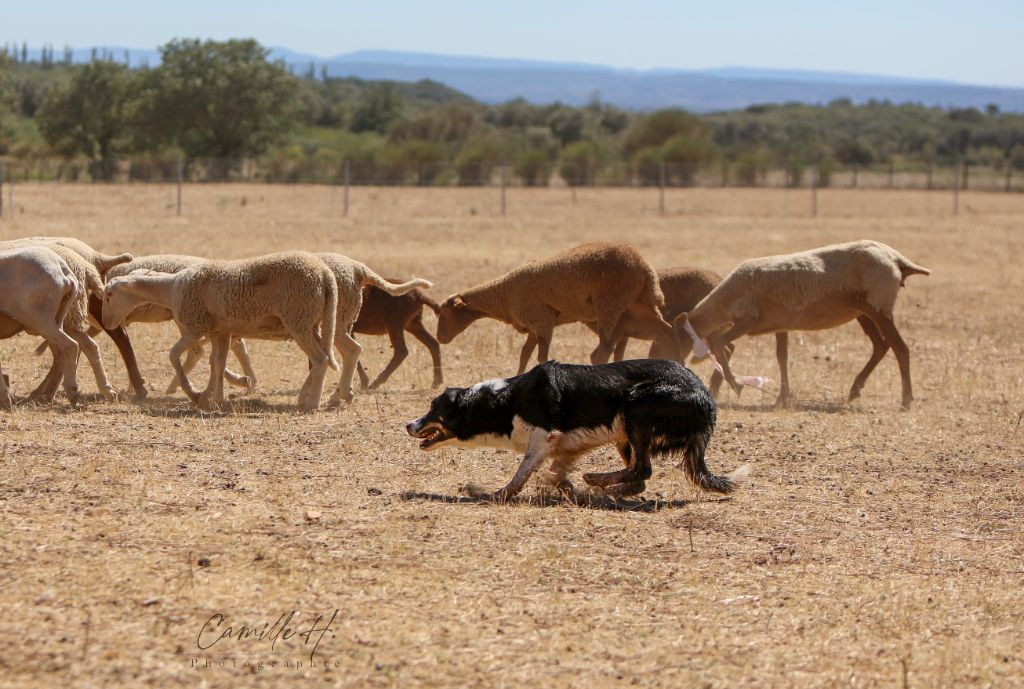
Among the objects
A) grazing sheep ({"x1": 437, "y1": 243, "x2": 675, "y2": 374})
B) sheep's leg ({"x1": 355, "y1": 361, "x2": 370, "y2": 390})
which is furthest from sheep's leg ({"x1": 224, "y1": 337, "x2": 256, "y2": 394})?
grazing sheep ({"x1": 437, "y1": 243, "x2": 675, "y2": 374})

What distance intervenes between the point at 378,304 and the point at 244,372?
1.63 m

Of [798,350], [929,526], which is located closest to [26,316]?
[929,526]

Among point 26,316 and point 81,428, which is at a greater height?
point 26,316

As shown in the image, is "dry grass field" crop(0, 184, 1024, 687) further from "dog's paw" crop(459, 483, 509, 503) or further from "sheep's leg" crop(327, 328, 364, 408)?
"sheep's leg" crop(327, 328, 364, 408)

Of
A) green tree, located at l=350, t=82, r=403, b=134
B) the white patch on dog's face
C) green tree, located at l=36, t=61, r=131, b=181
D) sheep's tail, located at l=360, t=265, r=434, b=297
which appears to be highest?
green tree, located at l=350, t=82, r=403, b=134

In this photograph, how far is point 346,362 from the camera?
11992 millimetres

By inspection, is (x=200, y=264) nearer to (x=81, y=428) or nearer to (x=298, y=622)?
(x=81, y=428)

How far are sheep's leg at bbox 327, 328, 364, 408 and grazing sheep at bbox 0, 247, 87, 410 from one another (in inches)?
84.8

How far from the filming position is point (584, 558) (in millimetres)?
6891

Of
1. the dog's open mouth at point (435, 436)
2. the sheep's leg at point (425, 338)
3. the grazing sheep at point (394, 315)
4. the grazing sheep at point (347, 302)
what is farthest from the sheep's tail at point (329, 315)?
the dog's open mouth at point (435, 436)

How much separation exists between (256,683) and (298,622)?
2.07 feet

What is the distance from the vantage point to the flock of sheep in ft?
36.9

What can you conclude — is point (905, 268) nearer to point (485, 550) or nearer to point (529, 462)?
point (529, 462)
